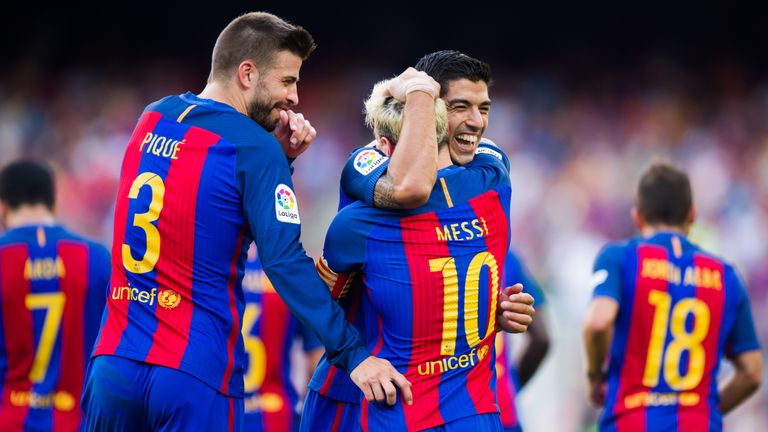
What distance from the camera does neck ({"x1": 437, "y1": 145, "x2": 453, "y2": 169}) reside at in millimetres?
3850

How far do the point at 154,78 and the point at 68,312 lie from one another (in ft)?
26.5

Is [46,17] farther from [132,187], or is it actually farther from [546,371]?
[132,187]

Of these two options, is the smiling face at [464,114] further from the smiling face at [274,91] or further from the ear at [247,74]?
the ear at [247,74]

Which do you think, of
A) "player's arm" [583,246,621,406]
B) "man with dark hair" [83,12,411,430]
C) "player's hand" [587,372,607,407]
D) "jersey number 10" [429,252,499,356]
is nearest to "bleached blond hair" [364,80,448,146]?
"man with dark hair" [83,12,411,430]

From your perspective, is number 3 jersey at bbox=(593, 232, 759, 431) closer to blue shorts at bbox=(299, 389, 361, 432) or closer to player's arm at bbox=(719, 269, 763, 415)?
player's arm at bbox=(719, 269, 763, 415)

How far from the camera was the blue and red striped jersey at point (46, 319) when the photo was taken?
5.59 m

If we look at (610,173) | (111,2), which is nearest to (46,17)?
(111,2)

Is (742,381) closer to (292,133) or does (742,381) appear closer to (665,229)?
(665,229)

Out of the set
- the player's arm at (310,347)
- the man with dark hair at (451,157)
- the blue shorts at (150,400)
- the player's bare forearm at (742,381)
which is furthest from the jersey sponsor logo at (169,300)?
the player's bare forearm at (742,381)

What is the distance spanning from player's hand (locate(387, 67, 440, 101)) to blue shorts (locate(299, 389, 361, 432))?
3.91 ft

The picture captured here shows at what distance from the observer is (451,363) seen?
3658mm

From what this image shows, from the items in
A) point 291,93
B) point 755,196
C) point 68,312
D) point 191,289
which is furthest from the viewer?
point 755,196

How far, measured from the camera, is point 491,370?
3.86 meters

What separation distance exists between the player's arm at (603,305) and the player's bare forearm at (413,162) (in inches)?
86.4
